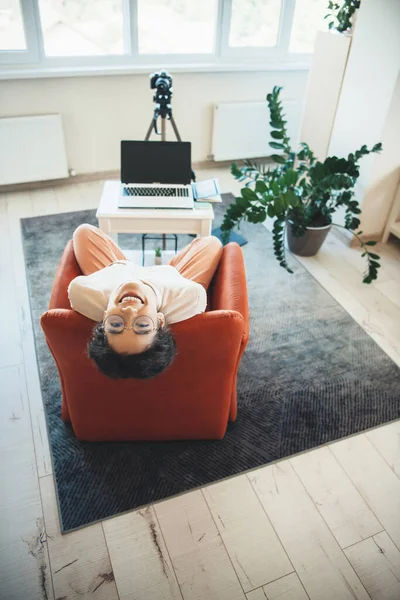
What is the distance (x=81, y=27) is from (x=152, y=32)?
553 mm

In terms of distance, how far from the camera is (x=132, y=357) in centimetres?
145

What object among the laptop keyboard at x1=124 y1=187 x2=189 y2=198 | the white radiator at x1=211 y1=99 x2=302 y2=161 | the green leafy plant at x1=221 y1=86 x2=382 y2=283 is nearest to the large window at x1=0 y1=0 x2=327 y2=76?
the white radiator at x1=211 y1=99 x2=302 y2=161

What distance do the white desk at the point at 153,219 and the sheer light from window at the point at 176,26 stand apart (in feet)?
6.12

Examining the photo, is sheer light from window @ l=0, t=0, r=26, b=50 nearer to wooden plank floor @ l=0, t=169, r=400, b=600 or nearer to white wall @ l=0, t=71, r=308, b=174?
white wall @ l=0, t=71, r=308, b=174

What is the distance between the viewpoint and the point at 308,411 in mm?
2184

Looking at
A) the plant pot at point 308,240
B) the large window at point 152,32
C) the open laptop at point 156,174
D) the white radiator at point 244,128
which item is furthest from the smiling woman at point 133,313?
the white radiator at point 244,128

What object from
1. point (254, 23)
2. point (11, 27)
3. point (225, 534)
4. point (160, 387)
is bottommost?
point (225, 534)

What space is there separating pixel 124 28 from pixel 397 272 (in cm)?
277

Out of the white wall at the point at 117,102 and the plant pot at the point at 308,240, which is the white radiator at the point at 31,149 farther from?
the plant pot at the point at 308,240

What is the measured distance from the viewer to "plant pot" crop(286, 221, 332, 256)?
3.12 m

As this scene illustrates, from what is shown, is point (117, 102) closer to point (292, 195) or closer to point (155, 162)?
point (155, 162)

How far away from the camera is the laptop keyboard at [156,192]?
8.76 feet

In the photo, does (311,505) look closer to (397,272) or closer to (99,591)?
(99,591)

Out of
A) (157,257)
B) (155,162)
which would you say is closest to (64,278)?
(157,257)
